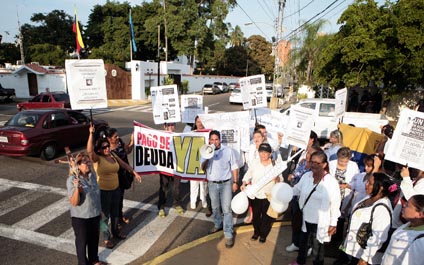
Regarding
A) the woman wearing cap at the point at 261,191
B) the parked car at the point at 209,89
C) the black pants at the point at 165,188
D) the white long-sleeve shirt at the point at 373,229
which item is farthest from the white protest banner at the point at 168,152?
the parked car at the point at 209,89

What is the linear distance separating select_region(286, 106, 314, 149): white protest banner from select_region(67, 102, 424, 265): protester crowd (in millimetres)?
431

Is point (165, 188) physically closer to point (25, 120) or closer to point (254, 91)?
point (254, 91)

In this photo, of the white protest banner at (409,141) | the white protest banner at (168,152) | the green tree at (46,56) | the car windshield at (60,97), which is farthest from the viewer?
the green tree at (46,56)

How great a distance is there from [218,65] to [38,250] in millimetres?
61983

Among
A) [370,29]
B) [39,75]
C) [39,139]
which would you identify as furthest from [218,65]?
[39,139]

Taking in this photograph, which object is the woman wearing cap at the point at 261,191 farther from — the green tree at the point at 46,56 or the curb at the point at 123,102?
the green tree at the point at 46,56

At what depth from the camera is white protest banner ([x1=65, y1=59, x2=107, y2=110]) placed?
484 centimetres

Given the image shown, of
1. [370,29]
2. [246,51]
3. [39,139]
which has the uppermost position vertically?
[246,51]

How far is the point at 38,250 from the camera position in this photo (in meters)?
4.76

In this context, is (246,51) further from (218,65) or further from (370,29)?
(370,29)

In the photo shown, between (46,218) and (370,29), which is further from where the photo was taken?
(370,29)

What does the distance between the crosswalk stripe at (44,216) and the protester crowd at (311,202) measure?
145 centimetres

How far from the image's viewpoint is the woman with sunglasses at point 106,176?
4.50m

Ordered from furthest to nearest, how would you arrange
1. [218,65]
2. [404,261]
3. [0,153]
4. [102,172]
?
[218,65], [0,153], [102,172], [404,261]
